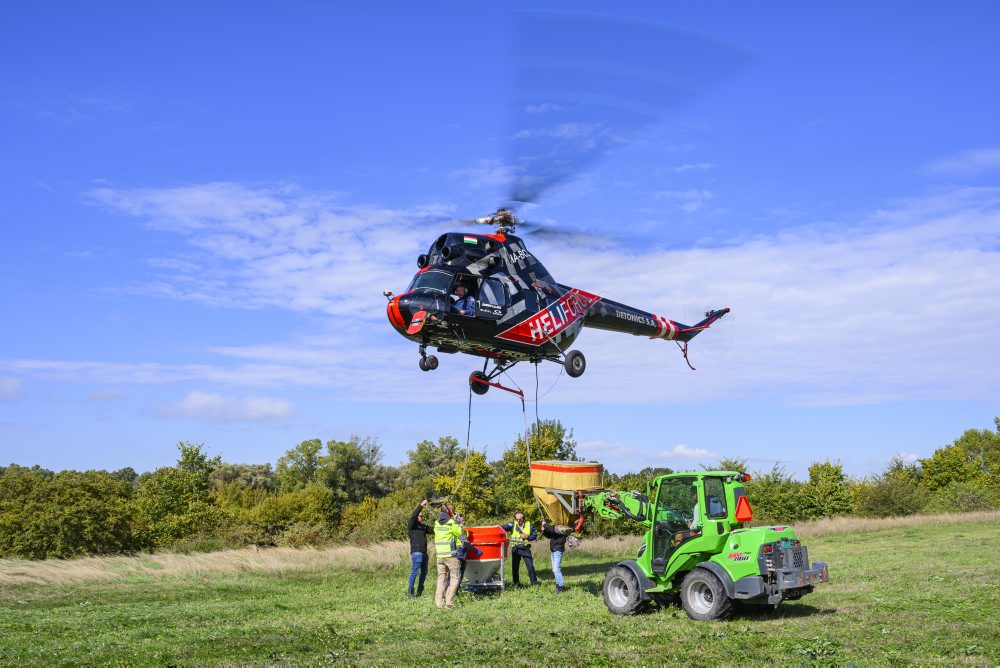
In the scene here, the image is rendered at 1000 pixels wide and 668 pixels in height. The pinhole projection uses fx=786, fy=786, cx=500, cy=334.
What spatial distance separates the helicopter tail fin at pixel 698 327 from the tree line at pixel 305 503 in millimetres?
6415

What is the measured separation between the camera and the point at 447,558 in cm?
1470

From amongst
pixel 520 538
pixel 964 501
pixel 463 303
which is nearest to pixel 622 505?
pixel 520 538

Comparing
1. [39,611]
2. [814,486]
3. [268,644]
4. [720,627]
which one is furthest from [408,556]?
[814,486]

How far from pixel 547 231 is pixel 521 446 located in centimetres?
1842

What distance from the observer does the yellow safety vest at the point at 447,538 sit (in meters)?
14.7

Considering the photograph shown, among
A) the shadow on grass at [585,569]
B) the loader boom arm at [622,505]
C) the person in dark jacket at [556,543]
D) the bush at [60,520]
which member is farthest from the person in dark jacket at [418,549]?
the bush at [60,520]

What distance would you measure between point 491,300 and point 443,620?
670 cm

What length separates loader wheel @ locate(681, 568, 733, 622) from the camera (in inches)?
457

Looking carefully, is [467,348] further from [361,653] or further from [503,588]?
[361,653]

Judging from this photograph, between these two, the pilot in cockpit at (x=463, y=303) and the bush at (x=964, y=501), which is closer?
the pilot in cockpit at (x=463, y=303)

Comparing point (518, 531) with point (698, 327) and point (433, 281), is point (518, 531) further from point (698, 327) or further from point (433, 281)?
point (698, 327)

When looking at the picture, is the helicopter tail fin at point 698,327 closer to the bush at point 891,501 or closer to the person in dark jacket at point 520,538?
the person in dark jacket at point 520,538

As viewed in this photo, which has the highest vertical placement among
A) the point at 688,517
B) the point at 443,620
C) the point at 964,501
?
the point at 688,517

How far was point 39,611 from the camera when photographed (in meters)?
14.4
